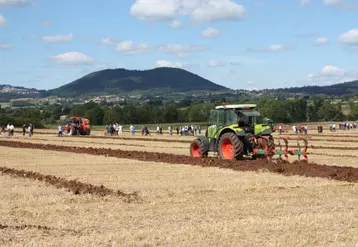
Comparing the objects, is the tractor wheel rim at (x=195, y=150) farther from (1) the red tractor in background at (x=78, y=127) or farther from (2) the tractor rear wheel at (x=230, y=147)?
(1) the red tractor in background at (x=78, y=127)

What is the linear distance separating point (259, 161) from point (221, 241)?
14.6m

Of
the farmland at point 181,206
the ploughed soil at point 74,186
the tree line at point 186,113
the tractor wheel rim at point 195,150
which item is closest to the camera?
the farmland at point 181,206

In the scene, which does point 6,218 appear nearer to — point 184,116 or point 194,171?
point 194,171

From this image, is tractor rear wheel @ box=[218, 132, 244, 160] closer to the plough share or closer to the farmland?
the plough share

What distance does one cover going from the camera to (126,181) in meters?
18.5

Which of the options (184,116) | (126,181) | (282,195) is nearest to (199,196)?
(282,195)

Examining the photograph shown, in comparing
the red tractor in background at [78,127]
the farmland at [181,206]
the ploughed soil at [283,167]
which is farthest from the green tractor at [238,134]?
the red tractor in background at [78,127]

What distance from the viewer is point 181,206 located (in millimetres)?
13406

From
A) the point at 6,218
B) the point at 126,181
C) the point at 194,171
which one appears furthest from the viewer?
the point at 194,171

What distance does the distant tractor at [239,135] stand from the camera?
80.2 feet

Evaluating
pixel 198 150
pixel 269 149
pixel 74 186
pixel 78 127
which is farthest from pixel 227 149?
pixel 78 127

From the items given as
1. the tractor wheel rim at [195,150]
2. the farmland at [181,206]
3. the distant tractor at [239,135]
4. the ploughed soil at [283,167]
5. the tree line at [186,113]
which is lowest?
the farmland at [181,206]

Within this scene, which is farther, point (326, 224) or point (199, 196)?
point (199, 196)

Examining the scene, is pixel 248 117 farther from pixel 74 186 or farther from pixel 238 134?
pixel 74 186
